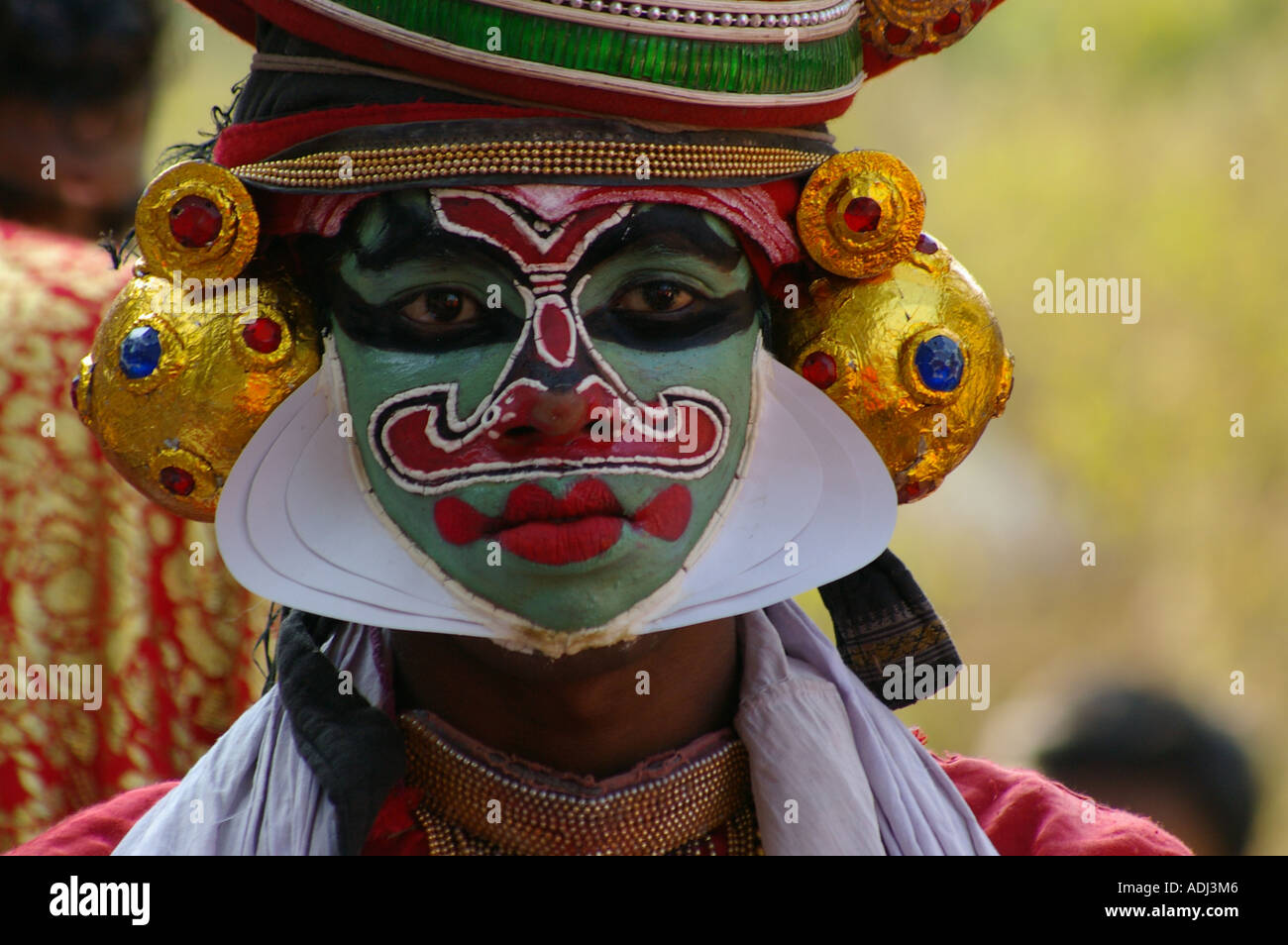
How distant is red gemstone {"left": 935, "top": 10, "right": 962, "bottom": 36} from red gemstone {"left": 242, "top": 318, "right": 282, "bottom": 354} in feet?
3.89

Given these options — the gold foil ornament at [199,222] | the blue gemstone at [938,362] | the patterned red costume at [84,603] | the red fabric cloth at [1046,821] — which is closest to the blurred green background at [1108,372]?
the patterned red costume at [84,603]

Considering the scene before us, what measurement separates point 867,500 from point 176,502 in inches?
44.2

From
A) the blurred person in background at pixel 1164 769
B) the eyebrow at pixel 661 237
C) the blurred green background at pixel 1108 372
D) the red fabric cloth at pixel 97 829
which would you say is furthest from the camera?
the blurred green background at pixel 1108 372

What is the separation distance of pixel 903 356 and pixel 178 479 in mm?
1186

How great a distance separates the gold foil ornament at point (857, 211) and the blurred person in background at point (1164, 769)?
258cm

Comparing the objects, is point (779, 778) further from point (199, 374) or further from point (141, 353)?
point (141, 353)

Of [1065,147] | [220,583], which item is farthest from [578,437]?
[1065,147]

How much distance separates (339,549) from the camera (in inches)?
108

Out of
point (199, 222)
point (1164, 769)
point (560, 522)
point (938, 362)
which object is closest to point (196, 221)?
point (199, 222)

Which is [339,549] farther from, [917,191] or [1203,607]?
[1203,607]

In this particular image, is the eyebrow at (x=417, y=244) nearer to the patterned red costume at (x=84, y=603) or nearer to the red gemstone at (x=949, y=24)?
the red gemstone at (x=949, y=24)

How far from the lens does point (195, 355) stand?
283 cm

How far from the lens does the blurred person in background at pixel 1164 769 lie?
502 cm

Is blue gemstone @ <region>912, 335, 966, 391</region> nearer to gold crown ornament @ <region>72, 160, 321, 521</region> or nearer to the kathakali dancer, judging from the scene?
the kathakali dancer
